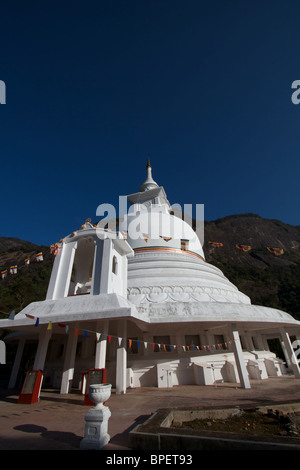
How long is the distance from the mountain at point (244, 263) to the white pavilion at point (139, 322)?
78.4 feet

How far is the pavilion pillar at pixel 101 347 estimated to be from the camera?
380 inches

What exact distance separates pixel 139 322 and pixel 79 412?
14.5 feet

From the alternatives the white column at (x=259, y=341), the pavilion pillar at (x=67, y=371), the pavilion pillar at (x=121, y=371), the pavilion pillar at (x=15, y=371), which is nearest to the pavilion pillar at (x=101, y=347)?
the pavilion pillar at (x=121, y=371)

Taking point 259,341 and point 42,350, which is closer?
point 42,350

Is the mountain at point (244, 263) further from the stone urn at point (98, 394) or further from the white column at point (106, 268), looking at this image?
the stone urn at point (98, 394)

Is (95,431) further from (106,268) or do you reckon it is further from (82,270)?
(82,270)

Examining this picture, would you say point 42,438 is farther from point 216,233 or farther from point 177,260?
point 216,233

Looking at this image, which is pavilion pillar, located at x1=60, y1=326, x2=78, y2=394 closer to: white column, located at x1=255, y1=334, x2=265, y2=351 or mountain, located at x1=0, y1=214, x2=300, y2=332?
white column, located at x1=255, y1=334, x2=265, y2=351

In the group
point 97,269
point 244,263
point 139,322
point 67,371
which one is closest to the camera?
point 67,371

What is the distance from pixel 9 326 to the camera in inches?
438

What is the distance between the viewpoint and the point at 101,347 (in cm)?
1002

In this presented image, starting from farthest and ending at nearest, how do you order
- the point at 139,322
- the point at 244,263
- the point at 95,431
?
the point at 244,263 < the point at 139,322 < the point at 95,431

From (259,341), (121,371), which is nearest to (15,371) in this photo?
(121,371)

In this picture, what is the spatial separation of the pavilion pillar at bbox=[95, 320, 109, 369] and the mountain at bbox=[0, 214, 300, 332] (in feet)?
90.2
